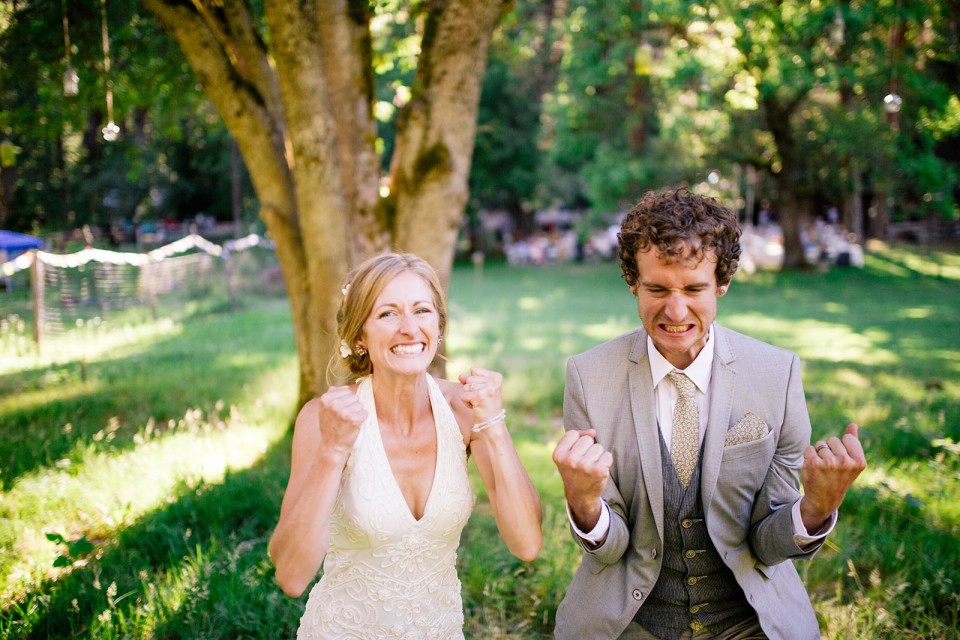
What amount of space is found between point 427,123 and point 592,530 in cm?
362

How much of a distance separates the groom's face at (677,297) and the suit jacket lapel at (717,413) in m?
0.12

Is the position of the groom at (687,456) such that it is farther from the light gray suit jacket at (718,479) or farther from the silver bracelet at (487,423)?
the silver bracelet at (487,423)

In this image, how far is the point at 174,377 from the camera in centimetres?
797

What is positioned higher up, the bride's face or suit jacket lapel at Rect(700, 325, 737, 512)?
the bride's face

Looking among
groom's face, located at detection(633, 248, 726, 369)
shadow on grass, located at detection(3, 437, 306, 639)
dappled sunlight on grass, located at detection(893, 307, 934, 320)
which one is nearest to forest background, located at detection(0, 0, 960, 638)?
shadow on grass, located at detection(3, 437, 306, 639)

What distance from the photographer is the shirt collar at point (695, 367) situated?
2.48 meters

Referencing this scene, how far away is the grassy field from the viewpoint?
3443mm

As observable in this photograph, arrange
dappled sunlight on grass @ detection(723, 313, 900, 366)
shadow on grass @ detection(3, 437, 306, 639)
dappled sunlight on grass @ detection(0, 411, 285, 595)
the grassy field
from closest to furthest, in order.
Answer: shadow on grass @ detection(3, 437, 306, 639)
the grassy field
dappled sunlight on grass @ detection(0, 411, 285, 595)
dappled sunlight on grass @ detection(723, 313, 900, 366)

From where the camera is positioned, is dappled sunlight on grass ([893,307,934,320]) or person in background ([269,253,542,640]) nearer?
person in background ([269,253,542,640])

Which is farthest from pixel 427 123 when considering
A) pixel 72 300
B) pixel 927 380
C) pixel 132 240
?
pixel 132 240

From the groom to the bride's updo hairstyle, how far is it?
71cm

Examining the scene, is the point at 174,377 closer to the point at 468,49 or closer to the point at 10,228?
the point at 468,49

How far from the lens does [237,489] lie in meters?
4.64

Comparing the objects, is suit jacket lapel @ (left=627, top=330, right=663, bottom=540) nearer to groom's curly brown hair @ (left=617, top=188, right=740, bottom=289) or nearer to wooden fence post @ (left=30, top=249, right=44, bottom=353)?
groom's curly brown hair @ (left=617, top=188, right=740, bottom=289)
